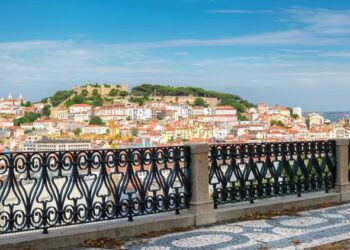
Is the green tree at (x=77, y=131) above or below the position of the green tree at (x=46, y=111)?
below

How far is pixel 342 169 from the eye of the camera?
990cm

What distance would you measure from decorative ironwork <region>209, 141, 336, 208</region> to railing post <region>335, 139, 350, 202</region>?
0.33 feet

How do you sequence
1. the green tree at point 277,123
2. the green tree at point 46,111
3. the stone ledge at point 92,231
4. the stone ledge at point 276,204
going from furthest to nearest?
1. the green tree at point 46,111
2. the green tree at point 277,123
3. the stone ledge at point 276,204
4. the stone ledge at point 92,231

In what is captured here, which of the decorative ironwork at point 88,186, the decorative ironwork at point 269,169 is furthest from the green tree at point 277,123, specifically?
the decorative ironwork at point 88,186

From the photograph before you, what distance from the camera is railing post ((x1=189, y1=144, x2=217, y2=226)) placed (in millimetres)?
7828

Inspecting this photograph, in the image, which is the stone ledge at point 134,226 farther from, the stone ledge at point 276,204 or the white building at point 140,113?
the white building at point 140,113

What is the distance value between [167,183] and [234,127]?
489 ft

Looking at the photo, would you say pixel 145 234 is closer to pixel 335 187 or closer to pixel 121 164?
pixel 121 164

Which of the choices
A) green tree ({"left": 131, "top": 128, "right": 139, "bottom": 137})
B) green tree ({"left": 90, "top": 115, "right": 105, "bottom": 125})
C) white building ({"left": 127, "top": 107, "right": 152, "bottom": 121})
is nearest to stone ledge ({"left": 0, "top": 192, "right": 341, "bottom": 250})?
green tree ({"left": 131, "top": 128, "right": 139, "bottom": 137})

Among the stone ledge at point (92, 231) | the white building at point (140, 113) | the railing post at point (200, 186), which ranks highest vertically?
the white building at point (140, 113)

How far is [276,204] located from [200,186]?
1.60 m

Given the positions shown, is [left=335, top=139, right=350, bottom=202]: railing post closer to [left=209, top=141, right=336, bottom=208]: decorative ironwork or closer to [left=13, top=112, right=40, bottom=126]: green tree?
[left=209, top=141, right=336, bottom=208]: decorative ironwork

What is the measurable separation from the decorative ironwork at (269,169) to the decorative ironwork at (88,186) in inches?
27.9

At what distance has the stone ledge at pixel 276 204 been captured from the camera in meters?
8.14
